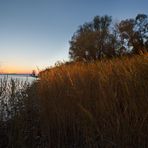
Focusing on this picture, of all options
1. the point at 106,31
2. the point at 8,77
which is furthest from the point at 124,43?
the point at 8,77

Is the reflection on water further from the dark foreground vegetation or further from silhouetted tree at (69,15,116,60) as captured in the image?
silhouetted tree at (69,15,116,60)

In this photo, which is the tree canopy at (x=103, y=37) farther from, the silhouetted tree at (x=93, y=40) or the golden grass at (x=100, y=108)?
the golden grass at (x=100, y=108)

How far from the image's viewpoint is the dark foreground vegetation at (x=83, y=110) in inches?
147

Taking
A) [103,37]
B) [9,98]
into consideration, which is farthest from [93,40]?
[9,98]

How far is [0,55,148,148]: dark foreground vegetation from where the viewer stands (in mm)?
3730

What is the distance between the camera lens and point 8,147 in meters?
4.65

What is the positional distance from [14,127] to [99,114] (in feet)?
5.16

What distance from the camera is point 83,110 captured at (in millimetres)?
4105

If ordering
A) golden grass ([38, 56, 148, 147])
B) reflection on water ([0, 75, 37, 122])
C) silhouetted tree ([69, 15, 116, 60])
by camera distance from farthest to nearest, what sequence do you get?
silhouetted tree ([69, 15, 116, 60]) < reflection on water ([0, 75, 37, 122]) < golden grass ([38, 56, 148, 147])

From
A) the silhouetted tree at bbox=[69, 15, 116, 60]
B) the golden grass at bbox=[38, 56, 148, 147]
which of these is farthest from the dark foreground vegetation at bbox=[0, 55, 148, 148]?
the silhouetted tree at bbox=[69, 15, 116, 60]

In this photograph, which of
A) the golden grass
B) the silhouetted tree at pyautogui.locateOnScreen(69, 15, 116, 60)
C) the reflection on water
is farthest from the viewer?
the silhouetted tree at pyautogui.locateOnScreen(69, 15, 116, 60)

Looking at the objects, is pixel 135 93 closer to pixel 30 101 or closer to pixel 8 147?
pixel 8 147

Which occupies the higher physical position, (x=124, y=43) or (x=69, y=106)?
(x=124, y=43)

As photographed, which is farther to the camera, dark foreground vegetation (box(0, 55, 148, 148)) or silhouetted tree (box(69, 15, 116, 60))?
silhouetted tree (box(69, 15, 116, 60))
